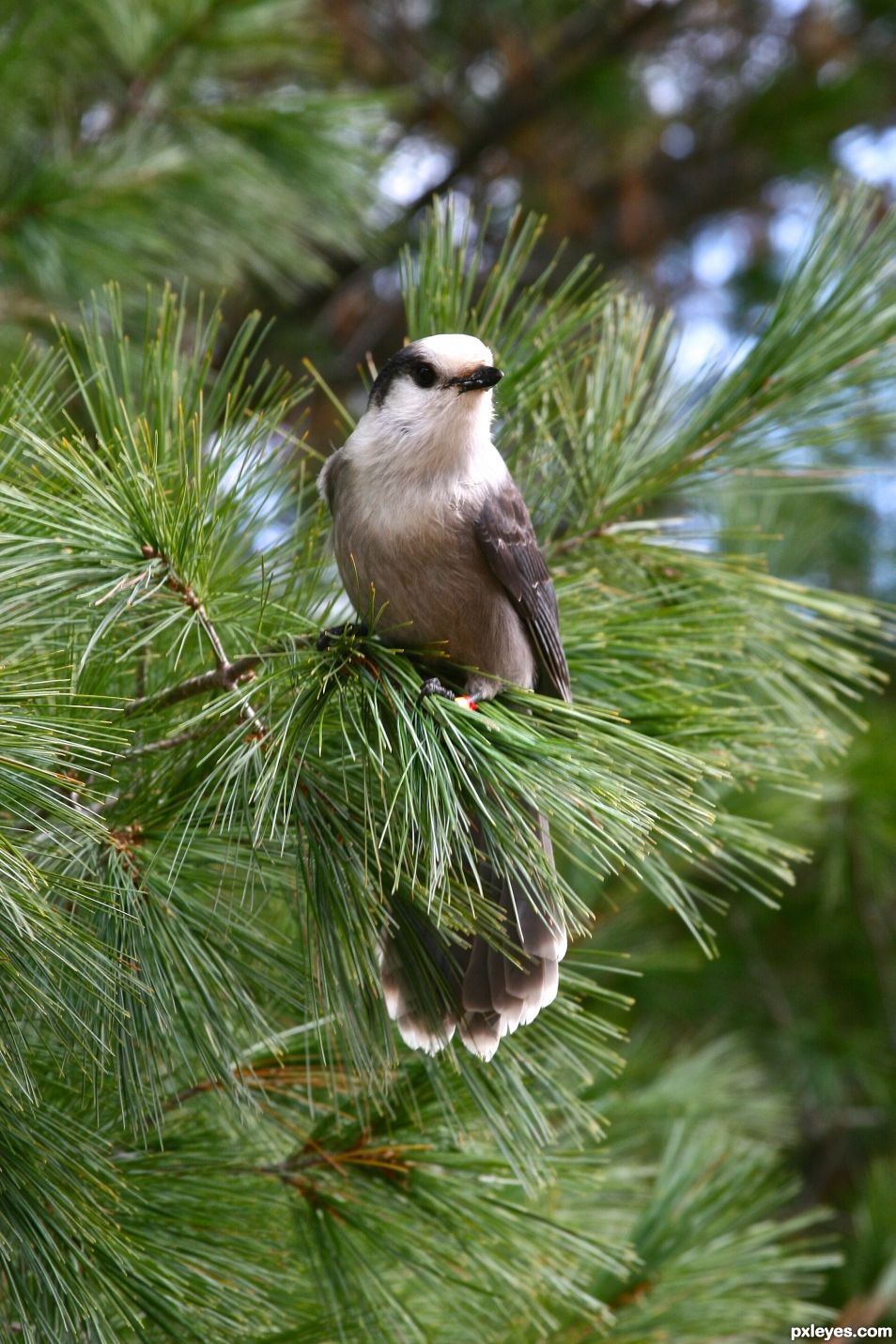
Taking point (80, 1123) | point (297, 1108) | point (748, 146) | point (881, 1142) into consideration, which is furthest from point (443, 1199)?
point (748, 146)

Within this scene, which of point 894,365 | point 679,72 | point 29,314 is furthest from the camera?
point 679,72

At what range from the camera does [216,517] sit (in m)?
1.47

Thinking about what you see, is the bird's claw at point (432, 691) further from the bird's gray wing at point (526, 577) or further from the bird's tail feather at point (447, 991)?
the bird's gray wing at point (526, 577)

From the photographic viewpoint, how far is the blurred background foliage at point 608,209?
2844mm

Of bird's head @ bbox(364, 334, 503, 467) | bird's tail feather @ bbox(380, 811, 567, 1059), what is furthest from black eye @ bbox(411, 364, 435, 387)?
bird's tail feather @ bbox(380, 811, 567, 1059)

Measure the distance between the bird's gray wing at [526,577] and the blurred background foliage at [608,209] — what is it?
34 centimetres

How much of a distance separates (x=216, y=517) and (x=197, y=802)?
0.34m

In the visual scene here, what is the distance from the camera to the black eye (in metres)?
1.94

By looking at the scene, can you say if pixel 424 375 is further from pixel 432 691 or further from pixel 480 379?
pixel 432 691

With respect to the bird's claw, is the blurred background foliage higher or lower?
higher

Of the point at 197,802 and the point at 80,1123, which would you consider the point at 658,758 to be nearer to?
the point at 197,802

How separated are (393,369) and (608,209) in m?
3.64

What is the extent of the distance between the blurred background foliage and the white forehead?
1.29 ft

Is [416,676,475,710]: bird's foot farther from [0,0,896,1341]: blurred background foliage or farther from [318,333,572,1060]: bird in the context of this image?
[0,0,896,1341]: blurred background foliage
